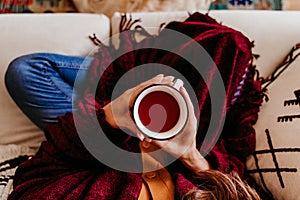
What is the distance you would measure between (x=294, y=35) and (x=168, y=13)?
355 mm

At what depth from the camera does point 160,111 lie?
906mm

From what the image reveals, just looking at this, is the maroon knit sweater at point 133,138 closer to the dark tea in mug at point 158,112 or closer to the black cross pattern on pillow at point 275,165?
the black cross pattern on pillow at point 275,165

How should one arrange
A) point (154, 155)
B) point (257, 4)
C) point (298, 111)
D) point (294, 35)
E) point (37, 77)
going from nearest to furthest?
Answer: 1. point (154, 155)
2. point (298, 111)
3. point (37, 77)
4. point (294, 35)
5. point (257, 4)

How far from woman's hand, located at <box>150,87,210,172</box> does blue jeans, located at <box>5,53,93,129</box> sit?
1.27 feet

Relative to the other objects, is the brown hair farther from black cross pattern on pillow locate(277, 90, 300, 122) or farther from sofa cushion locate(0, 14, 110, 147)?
sofa cushion locate(0, 14, 110, 147)

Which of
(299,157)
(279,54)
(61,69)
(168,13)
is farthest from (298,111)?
(61,69)

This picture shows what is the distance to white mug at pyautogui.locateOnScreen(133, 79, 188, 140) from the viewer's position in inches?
35.2

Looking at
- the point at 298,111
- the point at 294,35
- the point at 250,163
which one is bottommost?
the point at 250,163

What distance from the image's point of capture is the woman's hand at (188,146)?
979 mm

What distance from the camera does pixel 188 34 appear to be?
1317 mm

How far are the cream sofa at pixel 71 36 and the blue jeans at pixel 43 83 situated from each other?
76 mm

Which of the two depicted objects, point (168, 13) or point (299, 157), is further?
point (168, 13)

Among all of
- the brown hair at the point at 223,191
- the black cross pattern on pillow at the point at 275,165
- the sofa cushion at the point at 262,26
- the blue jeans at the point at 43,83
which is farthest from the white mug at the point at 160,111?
the sofa cushion at the point at 262,26

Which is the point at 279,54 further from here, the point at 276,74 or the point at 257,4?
the point at 257,4
